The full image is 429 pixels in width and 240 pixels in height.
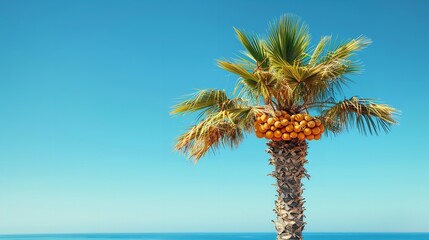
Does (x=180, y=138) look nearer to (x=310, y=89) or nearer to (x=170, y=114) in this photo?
(x=170, y=114)

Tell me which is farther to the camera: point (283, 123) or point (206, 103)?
point (206, 103)

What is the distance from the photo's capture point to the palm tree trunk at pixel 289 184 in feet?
28.7

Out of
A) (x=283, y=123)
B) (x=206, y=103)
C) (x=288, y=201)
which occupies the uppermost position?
(x=206, y=103)

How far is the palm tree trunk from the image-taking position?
8.76 m

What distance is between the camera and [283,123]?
28.9 ft

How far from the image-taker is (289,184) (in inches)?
350

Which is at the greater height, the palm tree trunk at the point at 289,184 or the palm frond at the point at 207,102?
the palm frond at the point at 207,102

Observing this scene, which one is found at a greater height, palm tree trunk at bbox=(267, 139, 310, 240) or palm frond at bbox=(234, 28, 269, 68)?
palm frond at bbox=(234, 28, 269, 68)

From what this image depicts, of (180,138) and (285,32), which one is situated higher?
(285,32)

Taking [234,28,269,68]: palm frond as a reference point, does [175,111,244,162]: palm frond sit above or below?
below

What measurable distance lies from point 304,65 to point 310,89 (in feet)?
2.05

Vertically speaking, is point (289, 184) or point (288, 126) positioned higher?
point (288, 126)

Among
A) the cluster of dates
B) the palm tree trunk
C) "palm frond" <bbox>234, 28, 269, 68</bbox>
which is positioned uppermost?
"palm frond" <bbox>234, 28, 269, 68</bbox>

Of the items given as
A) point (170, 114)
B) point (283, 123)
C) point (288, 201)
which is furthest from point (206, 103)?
point (288, 201)
